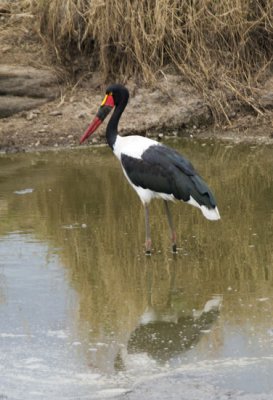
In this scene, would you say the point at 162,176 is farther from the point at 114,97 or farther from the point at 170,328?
the point at 170,328

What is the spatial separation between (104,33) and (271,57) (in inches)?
71.3

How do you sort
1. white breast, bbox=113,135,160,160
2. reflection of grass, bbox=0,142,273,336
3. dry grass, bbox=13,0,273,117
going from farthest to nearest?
dry grass, bbox=13,0,273,117, white breast, bbox=113,135,160,160, reflection of grass, bbox=0,142,273,336

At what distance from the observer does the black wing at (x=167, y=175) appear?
25.2ft

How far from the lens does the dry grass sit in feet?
37.9

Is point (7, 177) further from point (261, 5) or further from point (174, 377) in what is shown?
point (174, 377)

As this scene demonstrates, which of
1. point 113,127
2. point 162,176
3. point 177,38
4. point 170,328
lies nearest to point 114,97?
point 113,127

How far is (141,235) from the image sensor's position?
Result: 828 cm

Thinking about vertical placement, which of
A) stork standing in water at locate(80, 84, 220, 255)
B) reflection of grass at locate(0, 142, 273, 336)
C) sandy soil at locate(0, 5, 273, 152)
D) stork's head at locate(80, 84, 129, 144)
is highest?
stork's head at locate(80, 84, 129, 144)

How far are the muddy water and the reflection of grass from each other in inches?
0.5

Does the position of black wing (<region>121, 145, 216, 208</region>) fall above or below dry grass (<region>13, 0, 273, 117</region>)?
above

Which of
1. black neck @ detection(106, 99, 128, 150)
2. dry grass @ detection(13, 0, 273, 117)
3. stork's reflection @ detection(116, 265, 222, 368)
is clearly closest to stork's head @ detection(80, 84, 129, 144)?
black neck @ detection(106, 99, 128, 150)

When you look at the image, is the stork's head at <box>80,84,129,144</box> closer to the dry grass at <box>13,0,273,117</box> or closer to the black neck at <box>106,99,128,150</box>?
the black neck at <box>106,99,128,150</box>

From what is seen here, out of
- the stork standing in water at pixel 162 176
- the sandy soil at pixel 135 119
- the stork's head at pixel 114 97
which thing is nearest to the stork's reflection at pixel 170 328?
the stork standing in water at pixel 162 176

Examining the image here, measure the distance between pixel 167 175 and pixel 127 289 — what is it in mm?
1025
